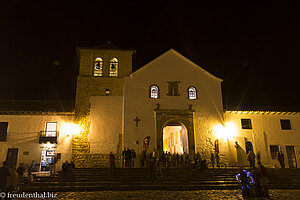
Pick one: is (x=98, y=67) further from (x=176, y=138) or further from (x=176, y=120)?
(x=176, y=138)

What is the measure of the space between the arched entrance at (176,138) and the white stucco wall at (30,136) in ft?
29.2

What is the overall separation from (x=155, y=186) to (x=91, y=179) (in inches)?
148

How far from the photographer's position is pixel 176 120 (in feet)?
65.7

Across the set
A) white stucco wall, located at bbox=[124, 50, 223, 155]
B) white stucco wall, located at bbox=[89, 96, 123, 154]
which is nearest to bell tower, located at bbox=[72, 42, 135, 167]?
white stucco wall, located at bbox=[89, 96, 123, 154]

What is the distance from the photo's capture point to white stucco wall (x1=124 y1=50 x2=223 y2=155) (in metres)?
19.6

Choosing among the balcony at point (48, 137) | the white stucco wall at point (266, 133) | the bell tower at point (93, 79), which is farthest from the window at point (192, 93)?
the balcony at point (48, 137)

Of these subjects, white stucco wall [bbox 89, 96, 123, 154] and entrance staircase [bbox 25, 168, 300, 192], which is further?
white stucco wall [bbox 89, 96, 123, 154]

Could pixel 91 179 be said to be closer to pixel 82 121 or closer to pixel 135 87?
pixel 82 121

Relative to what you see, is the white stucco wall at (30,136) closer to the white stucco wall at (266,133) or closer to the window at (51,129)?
the window at (51,129)

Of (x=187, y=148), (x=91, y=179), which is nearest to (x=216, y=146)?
(x=187, y=148)

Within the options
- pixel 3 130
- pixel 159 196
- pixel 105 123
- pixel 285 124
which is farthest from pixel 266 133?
pixel 3 130

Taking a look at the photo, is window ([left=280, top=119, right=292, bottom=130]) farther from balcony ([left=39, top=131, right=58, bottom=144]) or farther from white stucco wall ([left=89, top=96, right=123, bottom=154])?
balcony ([left=39, top=131, right=58, bottom=144])

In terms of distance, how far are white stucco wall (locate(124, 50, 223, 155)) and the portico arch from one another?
1.14 ft

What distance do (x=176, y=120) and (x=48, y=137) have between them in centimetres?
1104
